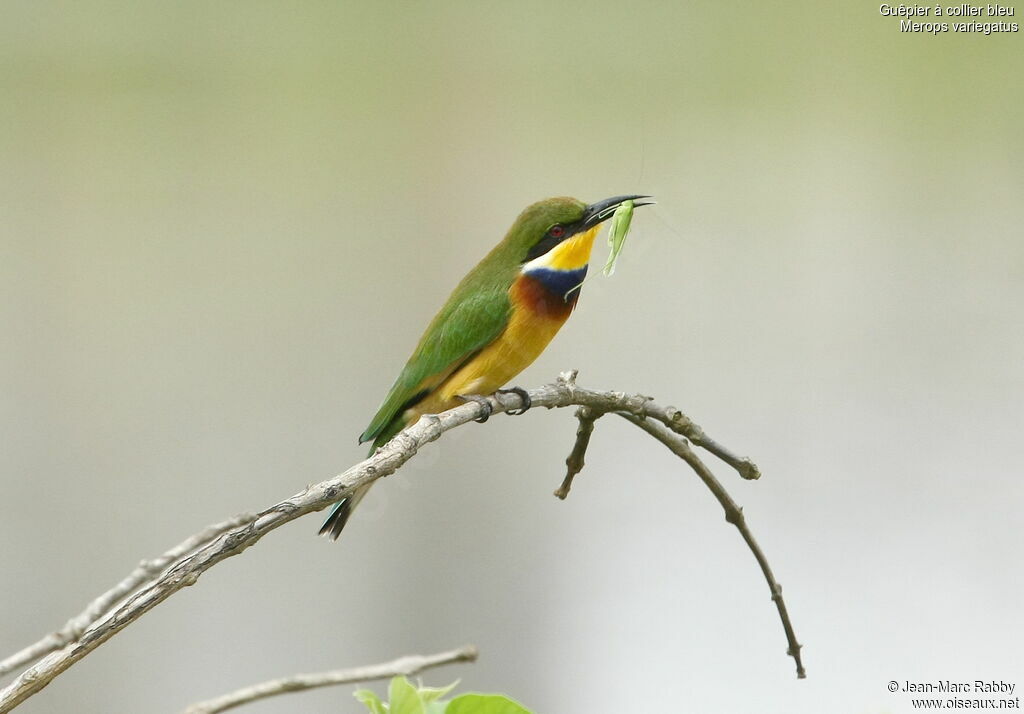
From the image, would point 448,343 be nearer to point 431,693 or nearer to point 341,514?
point 341,514

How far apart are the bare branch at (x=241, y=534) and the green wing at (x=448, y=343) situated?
0.22 metres

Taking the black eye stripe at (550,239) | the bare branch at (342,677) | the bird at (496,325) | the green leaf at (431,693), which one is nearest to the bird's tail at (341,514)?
the bird at (496,325)

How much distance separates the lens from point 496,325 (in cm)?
128

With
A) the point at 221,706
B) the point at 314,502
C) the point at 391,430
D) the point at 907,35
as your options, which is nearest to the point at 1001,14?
the point at 907,35

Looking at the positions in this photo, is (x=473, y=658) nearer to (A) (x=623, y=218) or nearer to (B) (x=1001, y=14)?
(A) (x=623, y=218)

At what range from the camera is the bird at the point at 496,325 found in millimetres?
1234

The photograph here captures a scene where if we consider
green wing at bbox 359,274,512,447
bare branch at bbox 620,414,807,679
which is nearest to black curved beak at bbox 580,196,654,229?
green wing at bbox 359,274,512,447

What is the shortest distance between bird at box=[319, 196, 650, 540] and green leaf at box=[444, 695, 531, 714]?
1.99 ft

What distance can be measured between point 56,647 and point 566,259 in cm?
90

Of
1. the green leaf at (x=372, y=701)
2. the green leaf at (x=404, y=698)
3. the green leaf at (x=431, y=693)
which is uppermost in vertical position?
the green leaf at (x=404, y=698)

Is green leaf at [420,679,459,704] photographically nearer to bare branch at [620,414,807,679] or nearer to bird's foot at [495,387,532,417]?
bare branch at [620,414,807,679]

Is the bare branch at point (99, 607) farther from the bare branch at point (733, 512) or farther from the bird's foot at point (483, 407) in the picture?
the bird's foot at point (483, 407)

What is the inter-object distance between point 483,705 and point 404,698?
0.05 meters

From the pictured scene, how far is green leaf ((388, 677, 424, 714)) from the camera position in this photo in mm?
596
